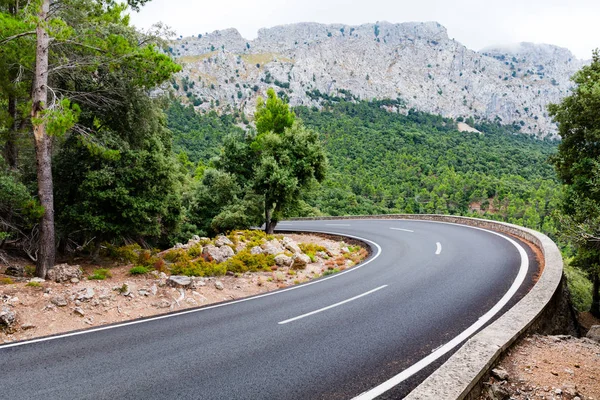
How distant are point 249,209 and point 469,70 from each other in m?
212

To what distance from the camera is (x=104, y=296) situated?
7852mm

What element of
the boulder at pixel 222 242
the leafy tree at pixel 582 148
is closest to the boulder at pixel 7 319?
the boulder at pixel 222 242

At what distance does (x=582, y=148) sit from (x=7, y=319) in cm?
1868

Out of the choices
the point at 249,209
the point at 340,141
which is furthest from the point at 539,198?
the point at 249,209

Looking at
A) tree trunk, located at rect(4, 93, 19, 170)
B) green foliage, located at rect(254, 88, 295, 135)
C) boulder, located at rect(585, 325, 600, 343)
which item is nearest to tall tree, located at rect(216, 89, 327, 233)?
green foliage, located at rect(254, 88, 295, 135)

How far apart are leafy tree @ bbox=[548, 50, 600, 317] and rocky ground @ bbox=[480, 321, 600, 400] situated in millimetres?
7938

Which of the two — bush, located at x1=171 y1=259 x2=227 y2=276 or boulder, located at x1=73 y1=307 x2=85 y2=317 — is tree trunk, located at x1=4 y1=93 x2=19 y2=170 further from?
boulder, located at x1=73 y1=307 x2=85 y2=317

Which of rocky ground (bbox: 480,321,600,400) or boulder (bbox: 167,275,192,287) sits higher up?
rocky ground (bbox: 480,321,600,400)

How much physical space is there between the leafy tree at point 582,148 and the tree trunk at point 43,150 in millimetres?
15989

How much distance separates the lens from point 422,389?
3.12 m

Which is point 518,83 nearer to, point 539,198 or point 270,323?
point 539,198

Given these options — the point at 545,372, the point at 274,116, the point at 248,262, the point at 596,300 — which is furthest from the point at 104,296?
the point at 596,300

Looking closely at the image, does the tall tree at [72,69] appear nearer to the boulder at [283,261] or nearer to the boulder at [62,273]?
the boulder at [62,273]

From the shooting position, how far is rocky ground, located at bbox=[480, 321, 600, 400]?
3609mm
